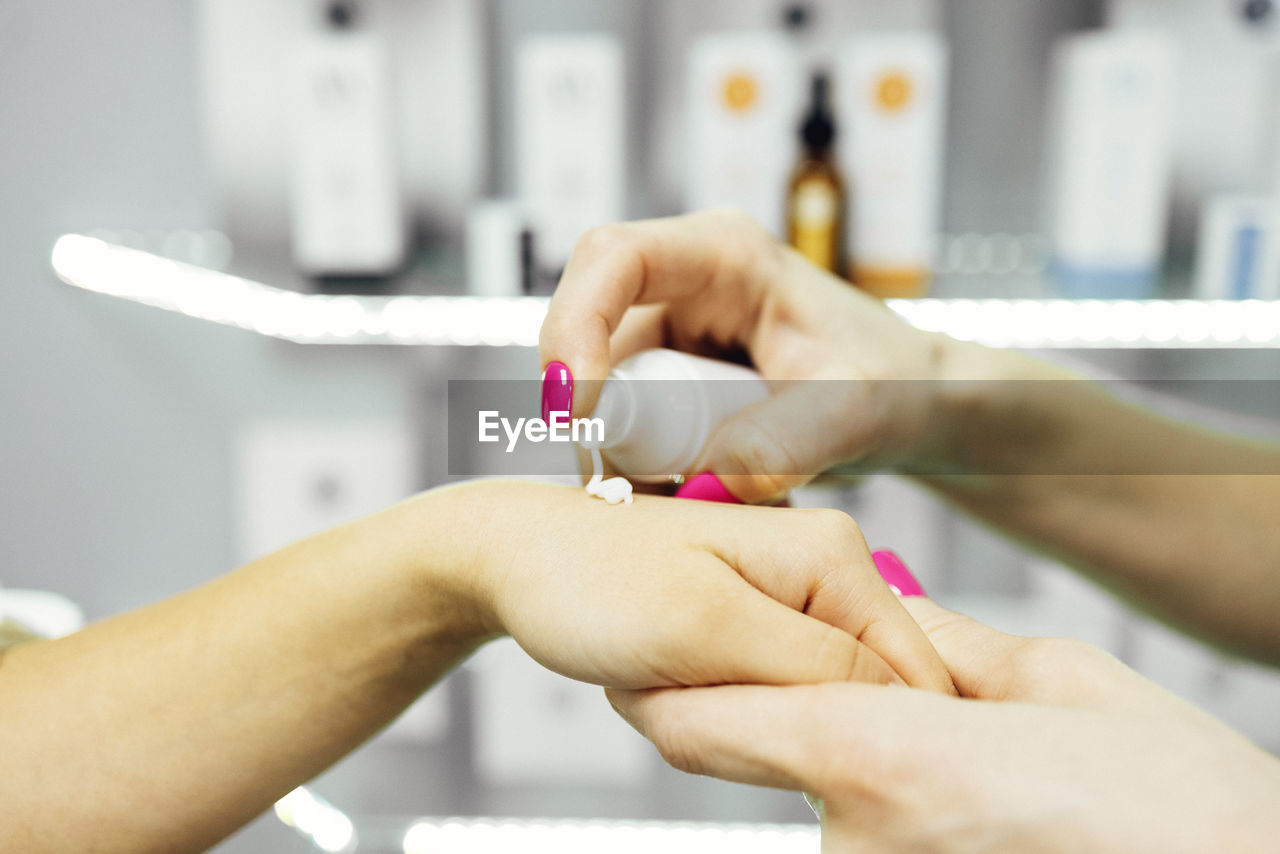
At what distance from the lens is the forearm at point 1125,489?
684 millimetres

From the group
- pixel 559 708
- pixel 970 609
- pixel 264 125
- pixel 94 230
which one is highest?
pixel 264 125

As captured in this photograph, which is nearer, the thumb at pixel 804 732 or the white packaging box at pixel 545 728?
the thumb at pixel 804 732

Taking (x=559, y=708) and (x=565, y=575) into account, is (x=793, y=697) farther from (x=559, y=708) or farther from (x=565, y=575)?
(x=559, y=708)

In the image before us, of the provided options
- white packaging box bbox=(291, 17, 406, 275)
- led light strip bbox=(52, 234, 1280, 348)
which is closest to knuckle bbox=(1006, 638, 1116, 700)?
led light strip bbox=(52, 234, 1280, 348)

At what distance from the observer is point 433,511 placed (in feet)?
1.74

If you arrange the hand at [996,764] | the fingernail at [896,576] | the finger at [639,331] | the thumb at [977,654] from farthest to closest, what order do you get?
the finger at [639,331], the fingernail at [896,576], the thumb at [977,654], the hand at [996,764]

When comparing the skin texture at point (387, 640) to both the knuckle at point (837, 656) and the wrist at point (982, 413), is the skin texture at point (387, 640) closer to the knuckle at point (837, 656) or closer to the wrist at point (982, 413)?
the knuckle at point (837, 656)

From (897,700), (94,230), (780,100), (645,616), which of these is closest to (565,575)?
(645,616)

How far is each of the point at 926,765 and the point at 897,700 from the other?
0.03 m

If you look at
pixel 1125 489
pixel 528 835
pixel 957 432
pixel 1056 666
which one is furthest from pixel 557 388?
pixel 528 835

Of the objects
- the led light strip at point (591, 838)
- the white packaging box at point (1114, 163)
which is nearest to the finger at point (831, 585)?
the white packaging box at point (1114, 163)

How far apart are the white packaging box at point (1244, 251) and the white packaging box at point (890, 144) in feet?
0.82

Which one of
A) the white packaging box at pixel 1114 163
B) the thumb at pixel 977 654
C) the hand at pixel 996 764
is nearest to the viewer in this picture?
the hand at pixel 996 764

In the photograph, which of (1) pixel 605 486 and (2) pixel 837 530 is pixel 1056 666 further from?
(1) pixel 605 486
